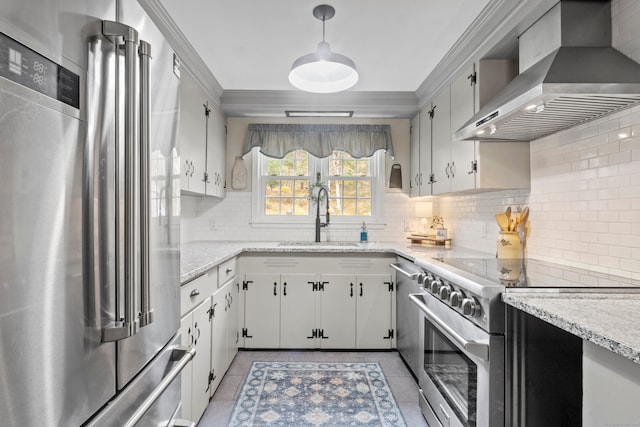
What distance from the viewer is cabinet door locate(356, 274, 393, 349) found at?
3.10 m

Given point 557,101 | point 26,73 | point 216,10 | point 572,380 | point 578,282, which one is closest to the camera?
point 26,73

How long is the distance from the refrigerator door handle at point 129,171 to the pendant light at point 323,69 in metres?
1.39

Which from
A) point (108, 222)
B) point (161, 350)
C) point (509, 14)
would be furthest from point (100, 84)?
point (509, 14)

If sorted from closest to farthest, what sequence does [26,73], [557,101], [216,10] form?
[26,73] → [557,101] → [216,10]

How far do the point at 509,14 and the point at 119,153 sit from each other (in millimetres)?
2106

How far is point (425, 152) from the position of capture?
3.33 meters

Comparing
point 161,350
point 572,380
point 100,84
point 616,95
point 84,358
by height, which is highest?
point 616,95

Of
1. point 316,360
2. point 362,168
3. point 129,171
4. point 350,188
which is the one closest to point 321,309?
point 316,360

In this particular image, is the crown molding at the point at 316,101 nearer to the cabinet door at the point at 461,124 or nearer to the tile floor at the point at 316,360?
the cabinet door at the point at 461,124

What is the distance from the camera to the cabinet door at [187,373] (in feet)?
5.60

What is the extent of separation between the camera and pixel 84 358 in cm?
73

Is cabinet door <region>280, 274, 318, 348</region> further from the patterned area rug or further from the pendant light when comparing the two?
the pendant light

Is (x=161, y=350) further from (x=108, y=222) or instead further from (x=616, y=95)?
(x=616, y=95)

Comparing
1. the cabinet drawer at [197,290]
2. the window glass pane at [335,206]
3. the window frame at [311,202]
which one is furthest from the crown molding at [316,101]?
the cabinet drawer at [197,290]
